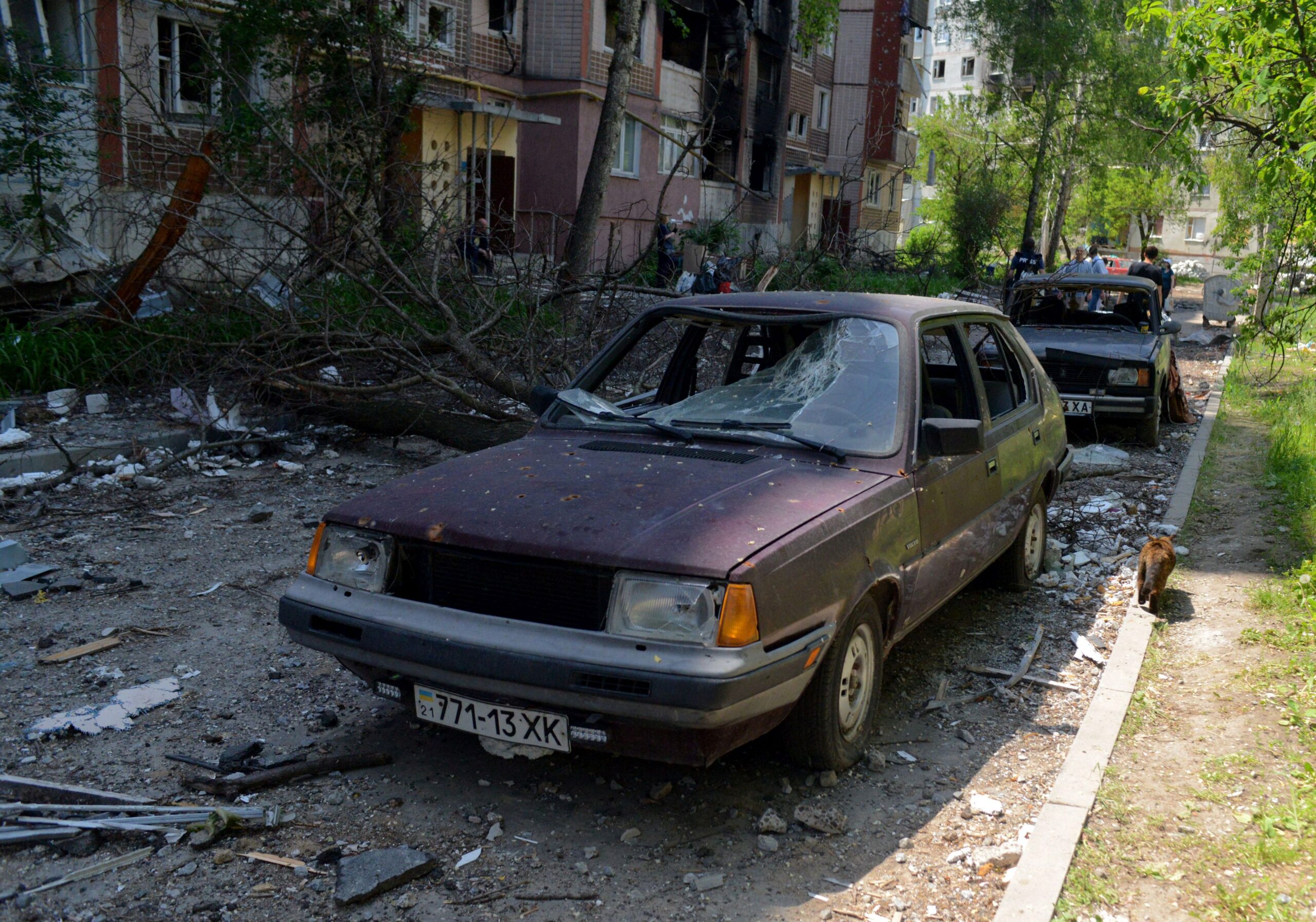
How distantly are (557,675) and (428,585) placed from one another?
651mm

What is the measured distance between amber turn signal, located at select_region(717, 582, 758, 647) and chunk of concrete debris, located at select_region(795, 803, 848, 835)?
0.78 m

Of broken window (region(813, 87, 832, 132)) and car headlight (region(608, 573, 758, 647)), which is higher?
broken window (region(813, 87, 832, 132))

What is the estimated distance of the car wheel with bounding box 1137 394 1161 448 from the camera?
10734 mm

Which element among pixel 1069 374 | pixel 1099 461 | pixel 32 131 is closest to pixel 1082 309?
pixel 1069 374

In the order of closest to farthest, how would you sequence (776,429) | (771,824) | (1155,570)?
(771,824)
(776,429)
(1155,570)

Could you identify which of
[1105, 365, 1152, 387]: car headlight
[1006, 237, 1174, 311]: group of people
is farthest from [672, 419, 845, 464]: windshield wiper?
[1006, 237, 1174, 311]: group of people

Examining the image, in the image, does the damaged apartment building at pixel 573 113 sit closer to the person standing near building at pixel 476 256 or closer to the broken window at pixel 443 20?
the broken window at pixel 443 20

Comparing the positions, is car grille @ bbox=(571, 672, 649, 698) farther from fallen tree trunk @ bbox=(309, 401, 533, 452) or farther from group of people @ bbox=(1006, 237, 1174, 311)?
group of people @ bbox=(1006, 237, 1174, 311)

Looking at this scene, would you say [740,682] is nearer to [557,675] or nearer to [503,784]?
[557,675]

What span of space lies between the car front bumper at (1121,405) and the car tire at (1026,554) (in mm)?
4485

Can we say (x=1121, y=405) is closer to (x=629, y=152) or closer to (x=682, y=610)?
(x=682, y=610)

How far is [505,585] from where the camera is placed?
3.57 metres

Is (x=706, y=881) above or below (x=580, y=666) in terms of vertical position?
below

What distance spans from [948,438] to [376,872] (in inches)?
103
